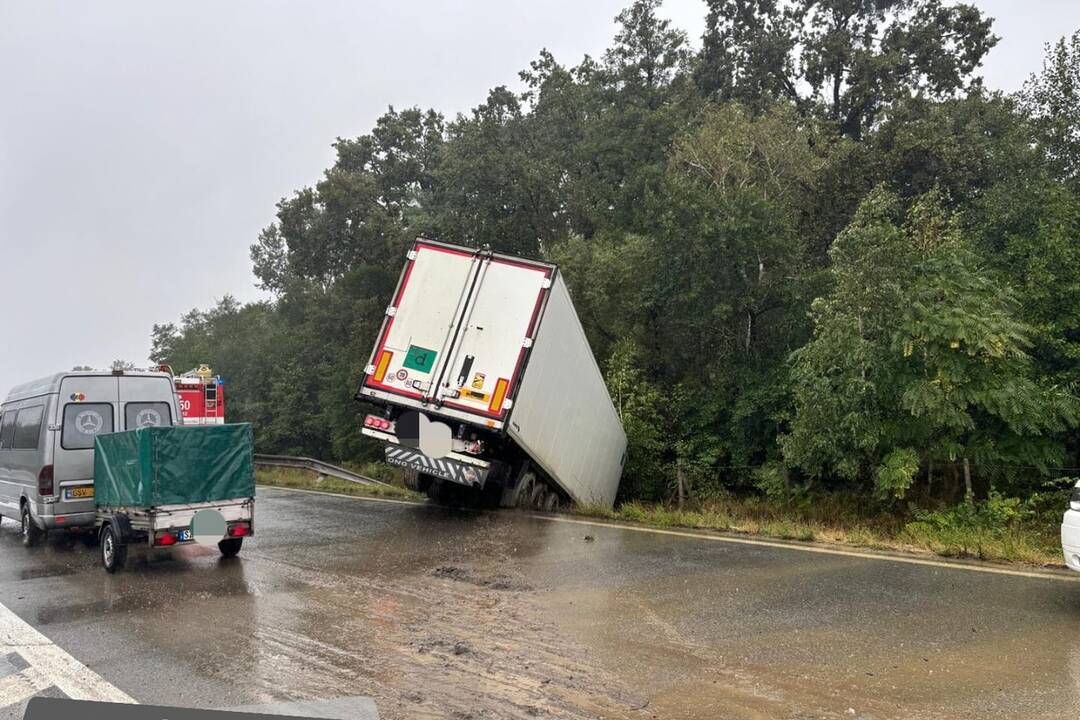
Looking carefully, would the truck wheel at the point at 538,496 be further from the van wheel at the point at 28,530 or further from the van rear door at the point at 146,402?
the van wheel at the point at 28,530

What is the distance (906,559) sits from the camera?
8758 mm

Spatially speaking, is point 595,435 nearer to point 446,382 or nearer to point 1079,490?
point 446,382

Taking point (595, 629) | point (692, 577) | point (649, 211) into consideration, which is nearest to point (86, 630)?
point (595, 629)

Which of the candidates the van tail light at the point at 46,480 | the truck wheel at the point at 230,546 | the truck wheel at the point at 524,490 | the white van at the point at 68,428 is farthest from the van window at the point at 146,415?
the truck wheel at the point at 524,490

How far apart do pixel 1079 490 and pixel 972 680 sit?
90.4 inches

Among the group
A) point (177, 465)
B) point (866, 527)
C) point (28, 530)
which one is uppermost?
point (866, 527)

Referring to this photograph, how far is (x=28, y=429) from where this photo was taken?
11.6 m

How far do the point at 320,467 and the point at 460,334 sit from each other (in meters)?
11.7

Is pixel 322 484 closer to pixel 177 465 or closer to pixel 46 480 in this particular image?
pixel 46 480

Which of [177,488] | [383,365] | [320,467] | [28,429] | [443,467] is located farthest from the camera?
[320,467]

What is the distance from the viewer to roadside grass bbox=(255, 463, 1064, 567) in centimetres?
905

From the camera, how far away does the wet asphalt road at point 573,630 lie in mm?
5000

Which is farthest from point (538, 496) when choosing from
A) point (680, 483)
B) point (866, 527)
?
point (866, 527)

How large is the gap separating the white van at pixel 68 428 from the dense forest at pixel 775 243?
1106 cm
